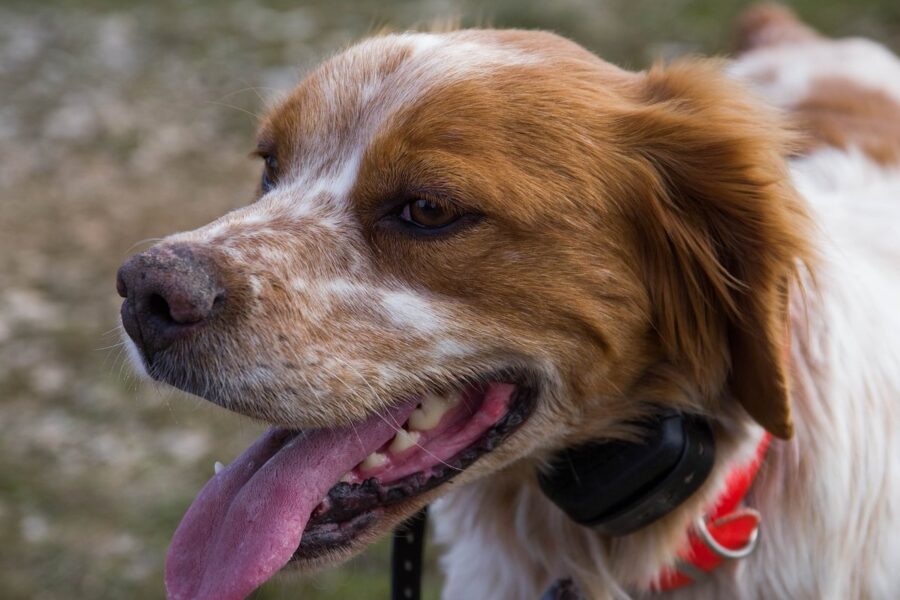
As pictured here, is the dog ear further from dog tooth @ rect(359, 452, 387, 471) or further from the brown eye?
dog tooth @ rect(359, 452, 387, 471)

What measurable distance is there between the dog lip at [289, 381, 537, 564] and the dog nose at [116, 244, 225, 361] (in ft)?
1.46

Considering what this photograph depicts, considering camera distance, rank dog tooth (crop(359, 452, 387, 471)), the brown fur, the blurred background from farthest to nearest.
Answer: the blurred background → the brown fur → dog tooth (crop(359, 452, 387, 471))

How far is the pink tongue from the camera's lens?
2.09m

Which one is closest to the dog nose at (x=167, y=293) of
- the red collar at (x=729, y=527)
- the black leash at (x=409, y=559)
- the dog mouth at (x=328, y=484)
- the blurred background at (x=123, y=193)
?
the blurred background at (x=123, y=193)

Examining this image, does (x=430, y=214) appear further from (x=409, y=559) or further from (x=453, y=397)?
(x=409, y=559)

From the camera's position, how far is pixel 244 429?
429cm

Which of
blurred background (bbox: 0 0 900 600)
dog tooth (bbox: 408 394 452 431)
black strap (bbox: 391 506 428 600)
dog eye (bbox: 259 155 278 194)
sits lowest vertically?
blurred background (bbox: 0 0 900 600)

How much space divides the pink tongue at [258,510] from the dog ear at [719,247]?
1.96 feet

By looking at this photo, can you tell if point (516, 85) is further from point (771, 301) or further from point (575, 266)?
point (771, 301)

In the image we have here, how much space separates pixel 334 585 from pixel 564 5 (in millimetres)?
5020

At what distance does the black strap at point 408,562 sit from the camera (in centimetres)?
267

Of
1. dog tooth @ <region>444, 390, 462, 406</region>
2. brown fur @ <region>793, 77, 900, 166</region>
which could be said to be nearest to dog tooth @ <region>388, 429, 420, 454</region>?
dog tooth @ <region>444, 390, 462, 406</region>

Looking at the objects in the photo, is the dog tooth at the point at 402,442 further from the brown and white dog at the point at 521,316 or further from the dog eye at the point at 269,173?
the dog eye at the point at 269,173

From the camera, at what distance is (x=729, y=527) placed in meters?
2.30
